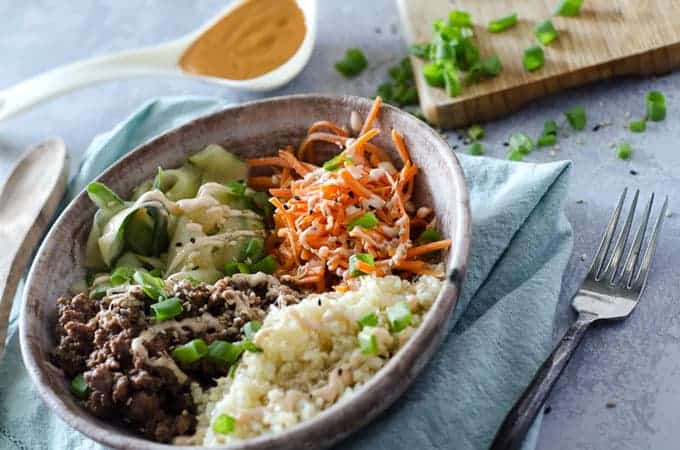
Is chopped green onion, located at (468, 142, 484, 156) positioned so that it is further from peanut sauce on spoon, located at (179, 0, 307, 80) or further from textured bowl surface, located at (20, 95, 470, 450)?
peanut sauce on spoon, located at (179, 0, 307, 80)

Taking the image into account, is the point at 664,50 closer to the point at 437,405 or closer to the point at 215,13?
the point at 437,405

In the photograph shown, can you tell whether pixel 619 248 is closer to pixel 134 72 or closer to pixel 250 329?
pixel 250 329

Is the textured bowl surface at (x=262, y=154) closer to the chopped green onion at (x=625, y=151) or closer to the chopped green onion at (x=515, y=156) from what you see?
the chopped green onion at (x=515, y=156)

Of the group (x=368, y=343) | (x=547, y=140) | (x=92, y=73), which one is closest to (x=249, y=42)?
(x=92, y=73)

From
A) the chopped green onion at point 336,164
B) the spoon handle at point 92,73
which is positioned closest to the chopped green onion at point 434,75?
the chopped green onion at point 336,164

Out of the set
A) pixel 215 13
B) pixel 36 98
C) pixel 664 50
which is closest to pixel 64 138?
pixel 36 98

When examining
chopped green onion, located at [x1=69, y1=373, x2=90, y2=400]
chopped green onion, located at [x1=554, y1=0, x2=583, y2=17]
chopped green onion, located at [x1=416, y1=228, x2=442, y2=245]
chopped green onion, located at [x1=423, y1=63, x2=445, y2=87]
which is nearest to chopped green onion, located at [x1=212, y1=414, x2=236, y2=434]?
chopped green onion, located at [x1=69, y1=373, x2=90, y2=400]
